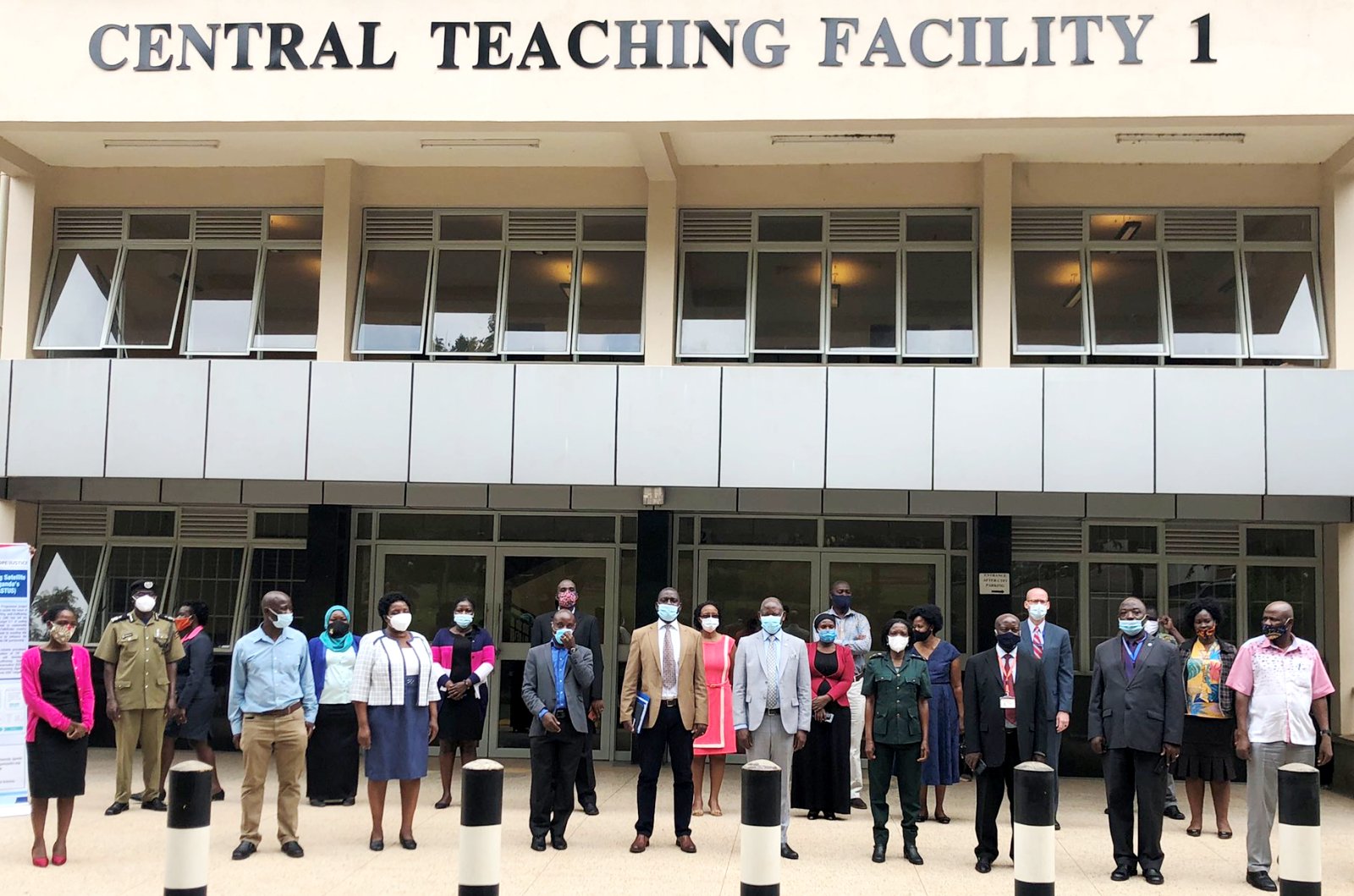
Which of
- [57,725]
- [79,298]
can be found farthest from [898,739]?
[79,298]

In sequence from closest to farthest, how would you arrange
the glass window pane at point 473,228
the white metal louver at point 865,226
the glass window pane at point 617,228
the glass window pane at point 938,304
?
the glass window pane at point 938,304 < the white metal louver at point 865,226 < the glass window pane at point 617,228 < the glass window pane at point 473,228

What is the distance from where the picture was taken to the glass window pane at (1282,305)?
46.8 feet

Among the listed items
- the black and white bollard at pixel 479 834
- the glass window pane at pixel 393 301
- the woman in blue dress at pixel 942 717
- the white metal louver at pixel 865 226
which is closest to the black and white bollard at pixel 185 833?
the black and white bollard at pixel 479 834

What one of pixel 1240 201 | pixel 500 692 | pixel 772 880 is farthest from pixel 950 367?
pixel 772 880

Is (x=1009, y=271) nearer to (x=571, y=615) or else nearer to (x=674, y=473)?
(x=674, y=473)

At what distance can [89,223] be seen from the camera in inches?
626

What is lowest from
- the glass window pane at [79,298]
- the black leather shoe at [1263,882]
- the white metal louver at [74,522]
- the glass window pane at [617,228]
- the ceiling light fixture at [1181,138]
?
the black leather shoe at [1263,882]

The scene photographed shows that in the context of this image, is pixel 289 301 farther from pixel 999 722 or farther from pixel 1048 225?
pixel 999 722

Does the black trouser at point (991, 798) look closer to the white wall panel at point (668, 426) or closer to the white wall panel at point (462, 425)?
the white wall panel at point (668, 426)

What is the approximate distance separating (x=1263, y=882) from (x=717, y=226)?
29.0ft

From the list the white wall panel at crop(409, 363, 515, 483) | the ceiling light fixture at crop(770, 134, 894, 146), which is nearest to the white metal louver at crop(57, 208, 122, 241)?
the white wall panel at crop(409, 363, 515, 483)

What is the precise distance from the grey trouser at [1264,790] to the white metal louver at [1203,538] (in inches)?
236

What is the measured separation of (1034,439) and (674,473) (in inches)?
139

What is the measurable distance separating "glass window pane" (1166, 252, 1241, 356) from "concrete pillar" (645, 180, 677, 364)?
17.5 ft
